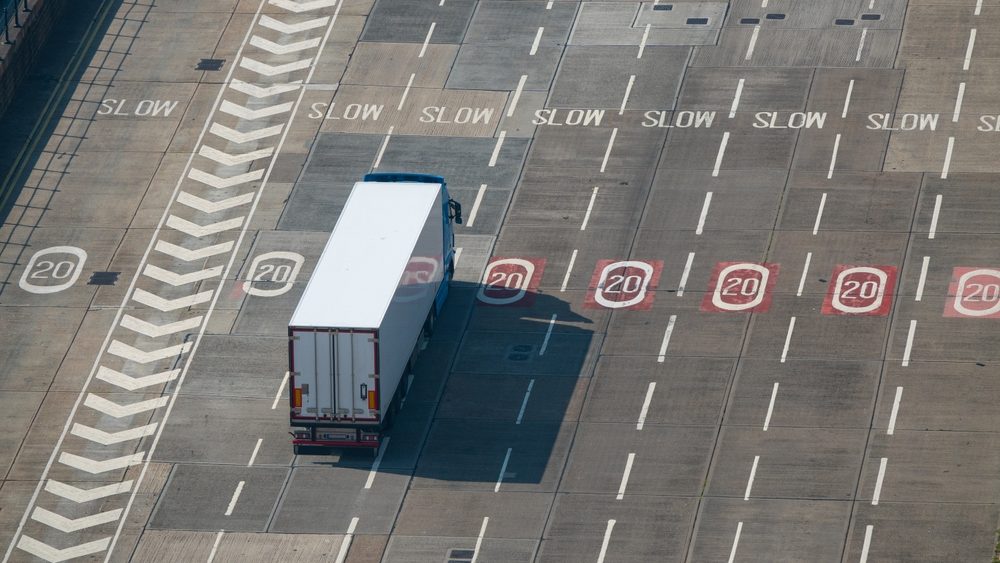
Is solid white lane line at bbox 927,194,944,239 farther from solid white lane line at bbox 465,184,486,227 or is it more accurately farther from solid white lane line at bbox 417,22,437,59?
solid white lane line at bbox 417,22,437,59

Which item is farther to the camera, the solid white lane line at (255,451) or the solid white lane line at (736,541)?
the solid white lane line at (255,451)

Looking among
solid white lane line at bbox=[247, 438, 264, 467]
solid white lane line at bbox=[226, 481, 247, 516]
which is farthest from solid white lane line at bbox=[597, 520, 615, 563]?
solid white lane line at bbox=[247, 438, 264, 467]

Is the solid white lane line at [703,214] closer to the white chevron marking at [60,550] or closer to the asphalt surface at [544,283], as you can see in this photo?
the asphalt surface at [544,283]

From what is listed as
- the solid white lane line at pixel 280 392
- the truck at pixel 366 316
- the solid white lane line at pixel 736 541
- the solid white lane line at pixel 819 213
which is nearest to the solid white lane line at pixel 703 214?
the solid white lane line at pixel 819 213

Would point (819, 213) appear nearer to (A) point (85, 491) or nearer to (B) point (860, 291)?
(B) point (860, 291)

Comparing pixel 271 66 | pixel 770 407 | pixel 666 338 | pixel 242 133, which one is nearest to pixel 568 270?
pixel 666 338

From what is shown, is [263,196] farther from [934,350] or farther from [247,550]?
[934,350]
